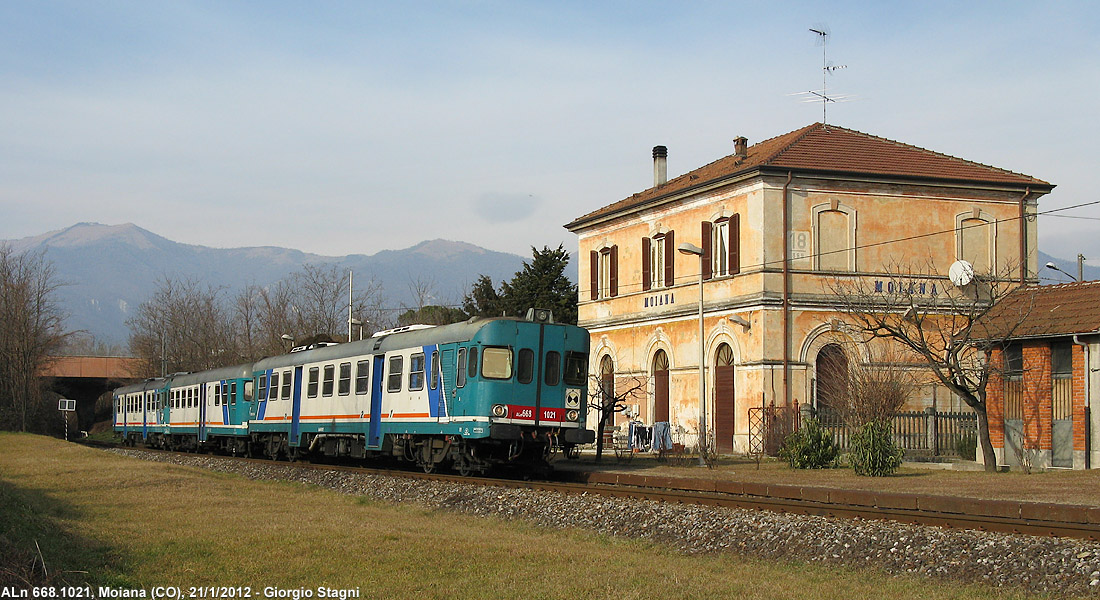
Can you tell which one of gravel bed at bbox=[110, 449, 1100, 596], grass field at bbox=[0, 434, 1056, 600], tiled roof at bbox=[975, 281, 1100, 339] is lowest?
grass field at bbox=[0, 434, 1056, 600]

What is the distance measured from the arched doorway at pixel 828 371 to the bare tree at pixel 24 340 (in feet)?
161

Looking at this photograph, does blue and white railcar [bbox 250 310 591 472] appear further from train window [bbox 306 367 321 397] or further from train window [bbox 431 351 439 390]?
train window [bbox 306 367 321 397]

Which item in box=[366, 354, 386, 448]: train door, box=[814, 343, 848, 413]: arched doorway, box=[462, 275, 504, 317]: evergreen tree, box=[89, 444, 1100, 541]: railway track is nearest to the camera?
box=[89, 444, 1100, 541]: railway track

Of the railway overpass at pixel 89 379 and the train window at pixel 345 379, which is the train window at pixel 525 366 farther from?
the railway overpass at pixel 89 379

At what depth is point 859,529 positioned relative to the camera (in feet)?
39.9

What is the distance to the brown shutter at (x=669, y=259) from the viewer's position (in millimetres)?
39094

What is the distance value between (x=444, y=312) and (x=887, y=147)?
39486mm

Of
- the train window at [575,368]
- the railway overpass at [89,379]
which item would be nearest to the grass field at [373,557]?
the train window at [575,368]

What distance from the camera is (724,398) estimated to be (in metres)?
35.9

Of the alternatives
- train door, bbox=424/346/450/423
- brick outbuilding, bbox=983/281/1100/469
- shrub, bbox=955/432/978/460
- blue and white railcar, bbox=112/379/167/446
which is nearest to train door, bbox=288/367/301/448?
train door, bbox=424/346/450/423

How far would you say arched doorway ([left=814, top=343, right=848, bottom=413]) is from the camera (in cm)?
3406

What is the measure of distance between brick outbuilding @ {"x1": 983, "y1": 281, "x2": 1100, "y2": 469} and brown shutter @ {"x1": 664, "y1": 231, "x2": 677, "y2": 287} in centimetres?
1432

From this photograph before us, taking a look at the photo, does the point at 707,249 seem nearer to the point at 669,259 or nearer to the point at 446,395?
the point at 669,259

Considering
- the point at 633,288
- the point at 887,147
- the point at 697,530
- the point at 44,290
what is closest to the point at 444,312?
the point at 44,290
